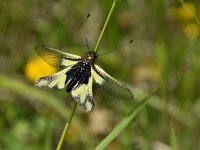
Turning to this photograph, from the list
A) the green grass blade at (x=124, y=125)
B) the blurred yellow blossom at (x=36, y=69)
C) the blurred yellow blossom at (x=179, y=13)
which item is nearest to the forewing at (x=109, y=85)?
the green grass blade at (x=124, y=125)

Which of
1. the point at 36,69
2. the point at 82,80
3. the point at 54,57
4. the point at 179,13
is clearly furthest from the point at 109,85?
the point at 179,13

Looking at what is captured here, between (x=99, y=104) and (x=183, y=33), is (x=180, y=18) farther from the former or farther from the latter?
(x=99, y=104)

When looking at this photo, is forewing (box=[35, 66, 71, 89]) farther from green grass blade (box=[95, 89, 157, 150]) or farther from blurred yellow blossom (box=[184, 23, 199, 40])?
blurred yellow blossom (box=[184, 23, 199, 40])

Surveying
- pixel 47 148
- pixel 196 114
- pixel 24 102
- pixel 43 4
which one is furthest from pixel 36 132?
pixel 43 4

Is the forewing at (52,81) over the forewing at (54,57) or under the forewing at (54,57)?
under

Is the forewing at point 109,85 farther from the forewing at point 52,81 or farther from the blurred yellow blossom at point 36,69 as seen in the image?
the blurred yellow blossom at point 36,69

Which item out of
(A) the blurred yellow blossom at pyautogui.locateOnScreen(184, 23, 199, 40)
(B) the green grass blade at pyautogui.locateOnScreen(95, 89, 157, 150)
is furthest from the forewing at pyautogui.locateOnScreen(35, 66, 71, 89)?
→ (A) the blurred yellow blossom at pyautogui.locateOnScreen(184, 23, 199, 40)

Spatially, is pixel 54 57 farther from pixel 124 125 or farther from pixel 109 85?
pixel 124 125

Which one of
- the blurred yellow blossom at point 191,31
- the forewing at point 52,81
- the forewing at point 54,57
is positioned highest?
the blurred yellow blossom at point 191,31
